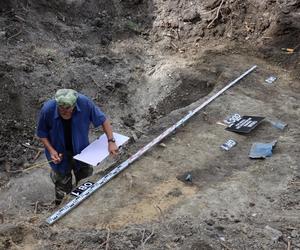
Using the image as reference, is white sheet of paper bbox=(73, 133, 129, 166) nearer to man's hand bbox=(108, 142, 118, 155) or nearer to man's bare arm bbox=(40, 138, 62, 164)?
man's hand bbox=(108, 142, 118, 155)

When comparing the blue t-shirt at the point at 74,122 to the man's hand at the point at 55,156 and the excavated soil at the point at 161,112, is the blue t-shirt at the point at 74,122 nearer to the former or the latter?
the man's hand at the point at 55,156

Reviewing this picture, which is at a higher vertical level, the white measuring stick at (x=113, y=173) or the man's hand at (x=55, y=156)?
the man's hand at (x=55, y=156)

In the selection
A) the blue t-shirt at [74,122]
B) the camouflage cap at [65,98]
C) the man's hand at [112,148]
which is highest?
the camouflage cap at [65,98]

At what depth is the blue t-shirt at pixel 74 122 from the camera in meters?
6.27

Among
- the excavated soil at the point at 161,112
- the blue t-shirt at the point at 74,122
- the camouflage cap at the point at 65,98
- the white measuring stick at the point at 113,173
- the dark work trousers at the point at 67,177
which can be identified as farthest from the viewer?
the dark work trousers at the point at 67,177

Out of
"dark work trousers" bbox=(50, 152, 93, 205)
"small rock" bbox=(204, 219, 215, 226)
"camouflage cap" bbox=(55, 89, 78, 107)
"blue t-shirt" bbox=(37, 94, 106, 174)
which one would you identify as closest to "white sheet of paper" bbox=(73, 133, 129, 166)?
"blue t-shirt" bbox=(37, 94, 106, 174)

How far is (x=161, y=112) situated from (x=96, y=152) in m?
3.23

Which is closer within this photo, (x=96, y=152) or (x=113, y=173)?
(x=96, y=152)

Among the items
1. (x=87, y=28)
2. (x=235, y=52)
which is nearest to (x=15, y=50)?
(x=87, y=28)

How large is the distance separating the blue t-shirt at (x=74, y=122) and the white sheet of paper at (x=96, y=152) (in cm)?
17

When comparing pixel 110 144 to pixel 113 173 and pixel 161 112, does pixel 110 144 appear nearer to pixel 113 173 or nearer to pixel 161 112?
pixel 113 173

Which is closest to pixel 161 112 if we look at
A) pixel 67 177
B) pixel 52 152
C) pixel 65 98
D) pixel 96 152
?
pixel 67 177

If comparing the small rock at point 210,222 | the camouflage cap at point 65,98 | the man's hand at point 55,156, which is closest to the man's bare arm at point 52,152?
the man's hand at point 55,156

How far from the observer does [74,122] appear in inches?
250
